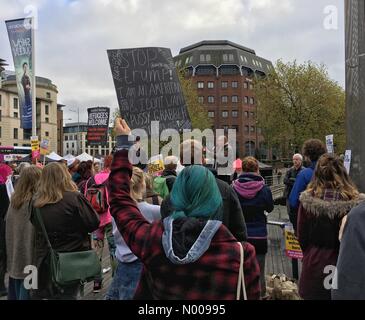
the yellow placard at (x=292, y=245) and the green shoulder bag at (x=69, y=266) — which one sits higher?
the green shoulder bag at (x=69, y=266)

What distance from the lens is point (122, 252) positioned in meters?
3.94

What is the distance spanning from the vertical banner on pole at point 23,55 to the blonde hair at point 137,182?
13610mm

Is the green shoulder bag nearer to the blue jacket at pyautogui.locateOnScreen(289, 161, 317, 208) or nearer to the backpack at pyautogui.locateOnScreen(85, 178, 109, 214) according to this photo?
the backpack at pyautogui.locateOnScreen(85, 178, 109, 214)

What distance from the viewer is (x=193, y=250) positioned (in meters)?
1.92

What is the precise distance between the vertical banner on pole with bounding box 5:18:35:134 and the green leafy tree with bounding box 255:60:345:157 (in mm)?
20456

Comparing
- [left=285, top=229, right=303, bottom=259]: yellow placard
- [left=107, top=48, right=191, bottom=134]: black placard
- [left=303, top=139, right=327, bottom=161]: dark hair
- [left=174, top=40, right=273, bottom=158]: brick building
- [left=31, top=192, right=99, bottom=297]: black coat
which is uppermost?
[left=174, top=40, right=273, bottom=158]: brick building

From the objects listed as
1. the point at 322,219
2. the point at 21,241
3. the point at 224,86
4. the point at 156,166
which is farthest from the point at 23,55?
the point at 224,86

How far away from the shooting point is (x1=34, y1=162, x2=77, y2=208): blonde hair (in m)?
4.07

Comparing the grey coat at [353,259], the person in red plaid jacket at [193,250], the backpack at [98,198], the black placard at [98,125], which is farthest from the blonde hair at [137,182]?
the black placard at [98,125]

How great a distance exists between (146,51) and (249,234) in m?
2.85

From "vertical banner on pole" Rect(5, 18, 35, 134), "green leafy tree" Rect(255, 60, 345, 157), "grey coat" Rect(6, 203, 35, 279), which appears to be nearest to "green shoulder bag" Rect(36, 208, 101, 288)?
"grey coat" Rect(6, 203, 35, 279)

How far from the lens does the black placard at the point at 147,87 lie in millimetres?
5992

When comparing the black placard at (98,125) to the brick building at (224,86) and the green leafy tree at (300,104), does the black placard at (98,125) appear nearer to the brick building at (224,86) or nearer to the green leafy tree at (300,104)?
the green leafy tree at (300,104)

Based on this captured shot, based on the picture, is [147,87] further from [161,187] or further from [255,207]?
[255,207]
